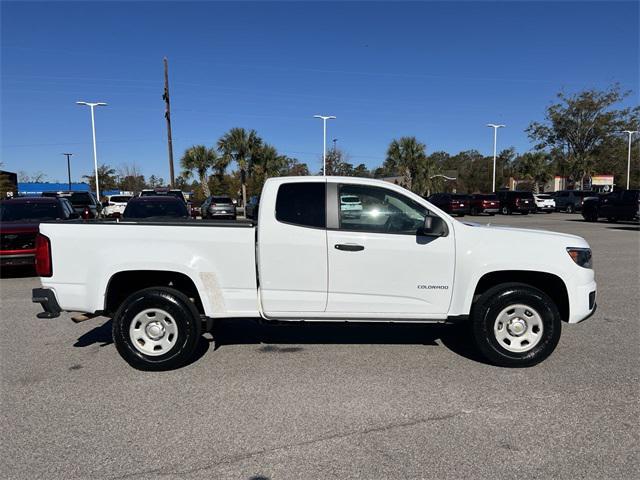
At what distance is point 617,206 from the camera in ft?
82.2

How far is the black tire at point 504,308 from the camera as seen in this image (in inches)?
178

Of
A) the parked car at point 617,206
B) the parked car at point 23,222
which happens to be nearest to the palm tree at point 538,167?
the parked car at point 617,206

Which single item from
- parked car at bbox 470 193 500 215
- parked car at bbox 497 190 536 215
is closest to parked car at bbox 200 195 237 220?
parked car at bbox 470 193 500 215

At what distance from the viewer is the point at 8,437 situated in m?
3.34

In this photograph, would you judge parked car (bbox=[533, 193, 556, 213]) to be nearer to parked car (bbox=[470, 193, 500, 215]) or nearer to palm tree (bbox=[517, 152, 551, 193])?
parked car (bbox=[470, 193, 500, 215])

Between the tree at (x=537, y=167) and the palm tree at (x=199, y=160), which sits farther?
the tree at (x=537, y=167)

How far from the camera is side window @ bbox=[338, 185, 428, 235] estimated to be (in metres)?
4.59

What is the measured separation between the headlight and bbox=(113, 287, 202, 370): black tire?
3710 millimetres

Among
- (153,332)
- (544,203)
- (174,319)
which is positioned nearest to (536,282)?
(174,319)

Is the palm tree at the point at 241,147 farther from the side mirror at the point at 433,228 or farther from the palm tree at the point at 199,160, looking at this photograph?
the side mirror at the point at 433,228

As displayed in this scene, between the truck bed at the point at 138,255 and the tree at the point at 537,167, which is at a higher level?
the tree at the point at 537,167

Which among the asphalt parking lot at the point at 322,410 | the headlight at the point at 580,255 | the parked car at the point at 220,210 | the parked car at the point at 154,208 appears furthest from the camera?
the parked car at the point at 220,210

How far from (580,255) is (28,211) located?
1125 centimetres

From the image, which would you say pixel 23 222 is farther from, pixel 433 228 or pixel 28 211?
pixel 433 228
